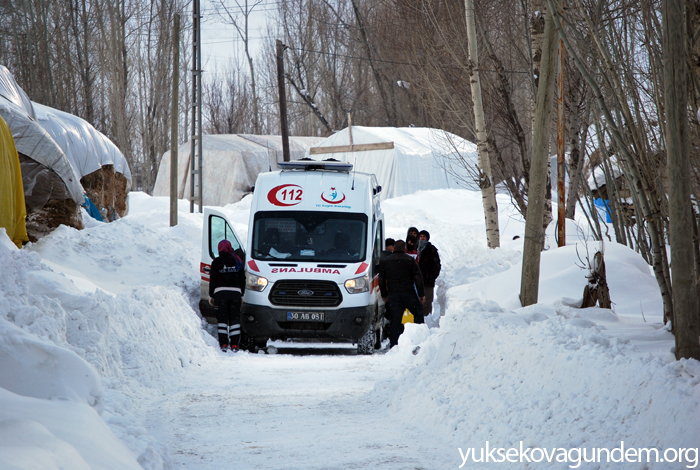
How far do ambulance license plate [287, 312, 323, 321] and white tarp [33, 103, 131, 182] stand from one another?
885 cm

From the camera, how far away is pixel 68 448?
374cm

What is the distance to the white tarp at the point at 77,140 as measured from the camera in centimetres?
1642

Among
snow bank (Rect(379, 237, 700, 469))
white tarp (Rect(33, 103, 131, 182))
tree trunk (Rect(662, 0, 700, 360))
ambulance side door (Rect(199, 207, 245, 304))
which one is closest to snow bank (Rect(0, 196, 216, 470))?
ambulance side door (Rect(199, 207, 245, 304))

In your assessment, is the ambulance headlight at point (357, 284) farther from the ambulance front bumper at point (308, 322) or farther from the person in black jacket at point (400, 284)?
the person in black jacket at point (400, 284)

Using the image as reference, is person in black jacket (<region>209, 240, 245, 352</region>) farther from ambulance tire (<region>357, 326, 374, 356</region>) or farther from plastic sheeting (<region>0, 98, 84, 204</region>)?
plastic sheeting (<region>0, 98, 84, 204</region>)

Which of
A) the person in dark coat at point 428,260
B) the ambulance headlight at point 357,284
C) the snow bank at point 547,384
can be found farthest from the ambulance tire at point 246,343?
the person in dark coat at point 428,260

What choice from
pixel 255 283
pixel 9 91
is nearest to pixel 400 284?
pixel 255 283

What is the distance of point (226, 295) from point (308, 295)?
4.36 ft

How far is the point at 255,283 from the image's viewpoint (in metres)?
11.0

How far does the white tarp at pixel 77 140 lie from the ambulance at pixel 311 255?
6980mm

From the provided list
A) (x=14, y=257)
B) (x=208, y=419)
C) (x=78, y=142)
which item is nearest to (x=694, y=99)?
(x=208, y=419)

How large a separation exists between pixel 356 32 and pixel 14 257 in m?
43.3

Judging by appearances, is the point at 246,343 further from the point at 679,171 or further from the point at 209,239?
the point at 679,171

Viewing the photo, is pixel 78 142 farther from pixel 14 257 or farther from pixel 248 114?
pixel 248 114
